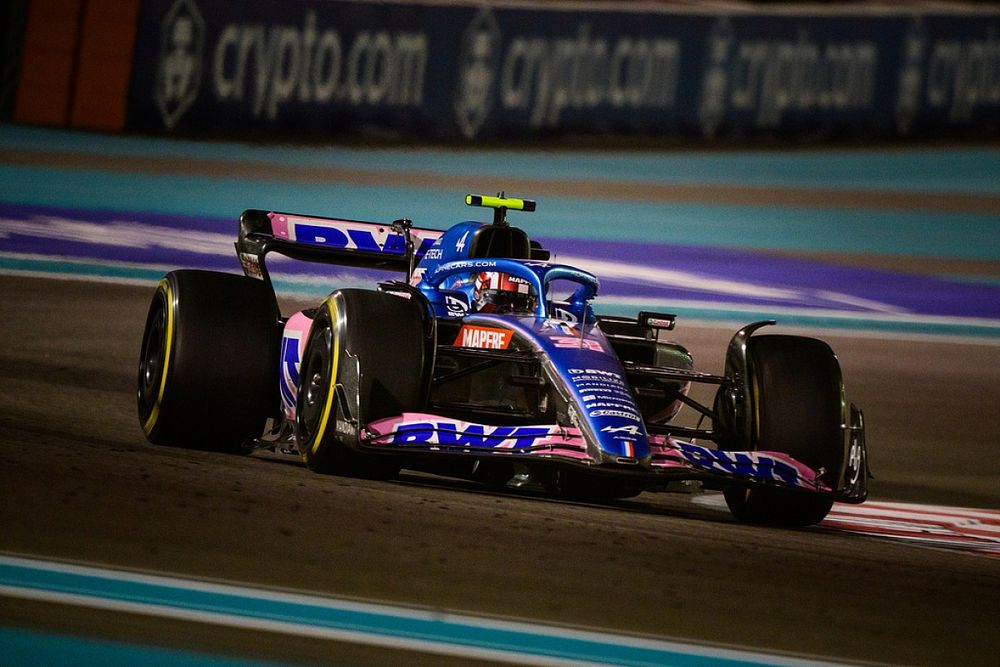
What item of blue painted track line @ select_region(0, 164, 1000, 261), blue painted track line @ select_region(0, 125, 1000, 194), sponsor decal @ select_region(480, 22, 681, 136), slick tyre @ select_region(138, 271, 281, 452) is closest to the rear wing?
slick tyre @ select_region(138, 271, 281, 452)

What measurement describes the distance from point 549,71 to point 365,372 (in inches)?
587

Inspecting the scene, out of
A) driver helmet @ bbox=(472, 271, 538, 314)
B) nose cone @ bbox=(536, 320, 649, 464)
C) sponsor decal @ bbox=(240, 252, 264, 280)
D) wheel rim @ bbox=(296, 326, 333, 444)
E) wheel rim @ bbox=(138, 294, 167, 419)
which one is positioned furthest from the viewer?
sponsor decal @ bbox=(240, 252, 264, 280)

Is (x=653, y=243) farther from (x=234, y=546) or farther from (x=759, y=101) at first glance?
(x=234, y=546)

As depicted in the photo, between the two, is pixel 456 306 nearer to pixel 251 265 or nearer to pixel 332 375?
pixel 332 375

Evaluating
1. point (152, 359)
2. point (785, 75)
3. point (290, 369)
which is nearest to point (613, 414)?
point (290, 369)

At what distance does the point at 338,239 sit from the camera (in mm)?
9617

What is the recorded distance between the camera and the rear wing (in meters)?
9.45

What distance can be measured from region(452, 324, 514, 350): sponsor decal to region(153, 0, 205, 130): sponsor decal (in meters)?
15.0

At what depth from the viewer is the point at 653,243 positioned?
18.7m

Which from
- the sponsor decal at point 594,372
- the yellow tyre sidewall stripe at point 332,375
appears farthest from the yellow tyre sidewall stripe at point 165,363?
the sponsor decal at point 594,372

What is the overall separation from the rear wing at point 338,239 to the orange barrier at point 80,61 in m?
13.1

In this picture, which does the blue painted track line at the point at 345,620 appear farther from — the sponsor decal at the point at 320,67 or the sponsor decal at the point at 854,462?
the sponsor decal at the point at 320,67

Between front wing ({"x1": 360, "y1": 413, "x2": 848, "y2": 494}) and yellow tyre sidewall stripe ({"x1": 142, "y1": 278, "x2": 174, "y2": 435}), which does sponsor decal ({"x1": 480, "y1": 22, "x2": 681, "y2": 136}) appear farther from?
front wing ({"x1": 360, "y1": 413, "x2": 848, "y2": 494})

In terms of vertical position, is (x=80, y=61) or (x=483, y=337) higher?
(x=80, y=61)
